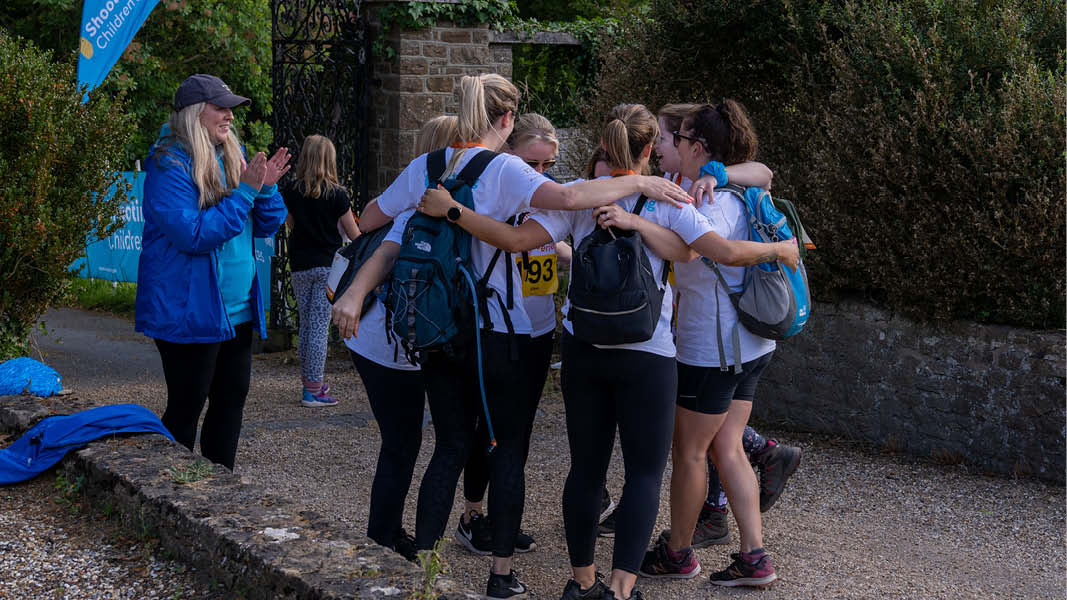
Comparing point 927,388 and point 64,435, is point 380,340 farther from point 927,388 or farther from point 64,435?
point 927,388

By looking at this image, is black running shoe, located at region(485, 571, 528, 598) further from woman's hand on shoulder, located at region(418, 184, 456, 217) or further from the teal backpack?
woman's hand on shoulder, located at region(418, 184, 456, 217)

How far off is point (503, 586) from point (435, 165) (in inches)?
59.1

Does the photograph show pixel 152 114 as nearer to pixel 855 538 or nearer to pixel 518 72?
pixel 518 72

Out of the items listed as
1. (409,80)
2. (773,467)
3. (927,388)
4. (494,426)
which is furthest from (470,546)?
(409,80)

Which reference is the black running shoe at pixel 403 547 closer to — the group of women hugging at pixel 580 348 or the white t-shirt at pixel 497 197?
the group of women hugging at pixel 580 348

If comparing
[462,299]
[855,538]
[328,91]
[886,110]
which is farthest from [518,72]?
[462,299]

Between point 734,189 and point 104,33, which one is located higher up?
point 104,33

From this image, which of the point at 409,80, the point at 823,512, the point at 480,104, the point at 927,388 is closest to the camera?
the point at 480,104

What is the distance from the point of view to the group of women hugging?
3.62 metres

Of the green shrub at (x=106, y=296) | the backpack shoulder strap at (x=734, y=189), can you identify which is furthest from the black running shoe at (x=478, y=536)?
the green shrub at (x=106, y=296)

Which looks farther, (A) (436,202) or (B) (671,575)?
(B) (671,575)

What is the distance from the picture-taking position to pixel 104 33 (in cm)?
742

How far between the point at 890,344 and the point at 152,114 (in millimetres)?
14546

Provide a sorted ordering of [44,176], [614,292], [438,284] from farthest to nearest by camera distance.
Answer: [44,176] < [438,284] < [614,292]
